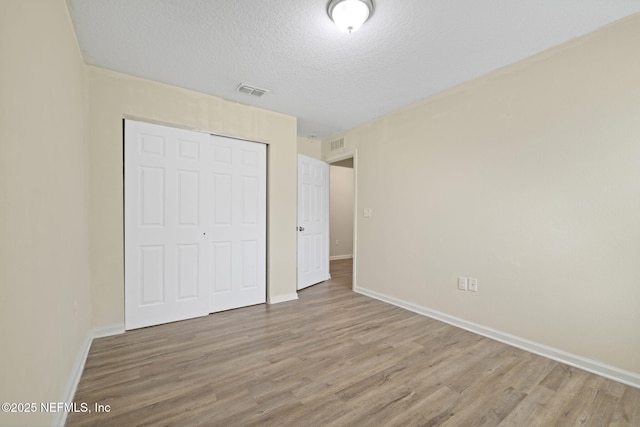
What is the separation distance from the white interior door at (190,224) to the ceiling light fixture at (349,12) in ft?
6.57

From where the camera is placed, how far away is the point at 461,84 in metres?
2.85

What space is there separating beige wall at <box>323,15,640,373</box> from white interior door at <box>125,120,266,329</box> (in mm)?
2013

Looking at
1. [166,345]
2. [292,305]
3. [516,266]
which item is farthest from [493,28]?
[166,345]

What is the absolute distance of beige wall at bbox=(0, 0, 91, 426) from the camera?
945mm

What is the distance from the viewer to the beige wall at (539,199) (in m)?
1.94

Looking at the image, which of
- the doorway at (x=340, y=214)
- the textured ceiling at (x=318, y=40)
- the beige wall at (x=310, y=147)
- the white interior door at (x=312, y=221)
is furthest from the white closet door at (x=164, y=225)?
the doorway at (x=340, y=214)

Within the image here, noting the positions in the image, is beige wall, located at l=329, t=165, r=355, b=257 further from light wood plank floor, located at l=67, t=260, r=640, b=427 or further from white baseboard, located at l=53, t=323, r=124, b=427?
white baseboard, located at l=53, t=323, r=124, b=427

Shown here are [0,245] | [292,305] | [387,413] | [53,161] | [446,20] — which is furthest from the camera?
[292,305]

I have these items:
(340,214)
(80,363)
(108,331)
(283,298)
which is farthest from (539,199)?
(340,214)

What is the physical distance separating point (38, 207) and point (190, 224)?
1.81m

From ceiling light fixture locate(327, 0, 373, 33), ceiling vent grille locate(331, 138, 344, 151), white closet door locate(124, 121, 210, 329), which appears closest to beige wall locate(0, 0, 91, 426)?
white closet door locate(124, 121, 210, 329)

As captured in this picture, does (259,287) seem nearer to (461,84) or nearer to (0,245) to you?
(0,245)

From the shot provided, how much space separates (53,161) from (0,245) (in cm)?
83

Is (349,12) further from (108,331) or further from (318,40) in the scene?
(108,331)
